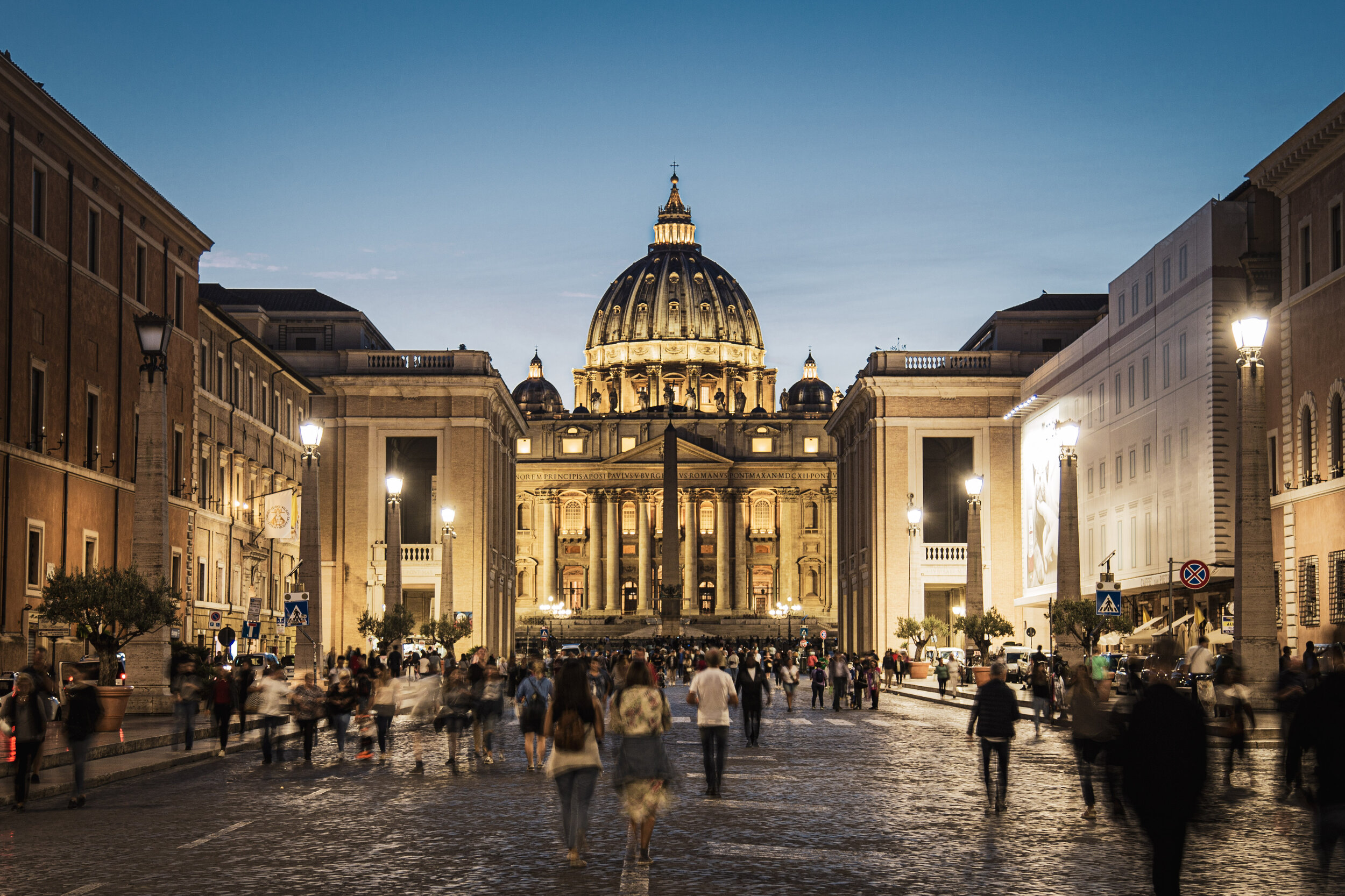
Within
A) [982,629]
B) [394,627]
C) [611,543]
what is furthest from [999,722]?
[611,543]

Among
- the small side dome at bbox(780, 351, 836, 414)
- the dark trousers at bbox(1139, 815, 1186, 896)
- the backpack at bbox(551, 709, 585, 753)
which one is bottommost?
the dark trousers at bbox(1139, 815, 1186, 896)

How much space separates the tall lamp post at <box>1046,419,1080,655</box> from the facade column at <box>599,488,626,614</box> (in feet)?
401

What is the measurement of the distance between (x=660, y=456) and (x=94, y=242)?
11340 cm

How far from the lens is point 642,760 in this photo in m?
13.0

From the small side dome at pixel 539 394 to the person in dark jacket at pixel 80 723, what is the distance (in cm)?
16285

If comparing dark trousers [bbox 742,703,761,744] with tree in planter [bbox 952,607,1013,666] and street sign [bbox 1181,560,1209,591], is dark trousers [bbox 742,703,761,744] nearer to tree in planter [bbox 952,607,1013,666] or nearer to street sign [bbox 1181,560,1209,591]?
street sign [bbox 1181,560,1209,591]

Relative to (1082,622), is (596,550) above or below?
above

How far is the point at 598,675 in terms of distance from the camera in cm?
3503

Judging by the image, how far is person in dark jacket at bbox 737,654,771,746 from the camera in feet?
92.8

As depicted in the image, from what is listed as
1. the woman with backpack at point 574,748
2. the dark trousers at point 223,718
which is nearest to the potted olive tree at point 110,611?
the dark trousers at point 223,718

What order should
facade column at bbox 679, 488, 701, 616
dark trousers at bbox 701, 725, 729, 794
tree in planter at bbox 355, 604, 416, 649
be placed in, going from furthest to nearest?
1. facade column at bbox 679, 488, 701, 616
2. tree in planter at bbox 355, 604, 416, 649
3. dark trousers at bbox 701, 725, 729, 794

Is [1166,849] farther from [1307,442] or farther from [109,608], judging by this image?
[1307,442]

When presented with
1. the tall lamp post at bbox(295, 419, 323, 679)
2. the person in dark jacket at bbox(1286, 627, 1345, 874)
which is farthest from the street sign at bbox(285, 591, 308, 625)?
the person in dark jacket at bbox(1286, 627, 1345, 874)

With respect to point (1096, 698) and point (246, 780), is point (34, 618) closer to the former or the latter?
point (246, 780)
